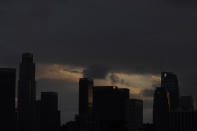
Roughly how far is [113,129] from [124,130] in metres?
3.31

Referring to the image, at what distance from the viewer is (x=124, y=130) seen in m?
136

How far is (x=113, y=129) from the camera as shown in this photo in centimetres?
13588
